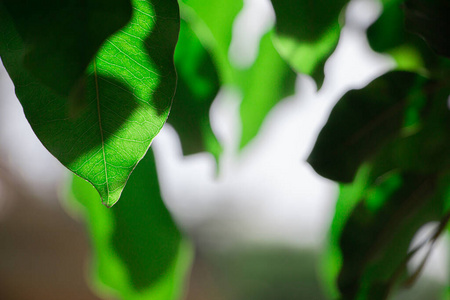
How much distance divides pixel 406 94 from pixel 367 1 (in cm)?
16

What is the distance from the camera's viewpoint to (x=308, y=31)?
0.32 m

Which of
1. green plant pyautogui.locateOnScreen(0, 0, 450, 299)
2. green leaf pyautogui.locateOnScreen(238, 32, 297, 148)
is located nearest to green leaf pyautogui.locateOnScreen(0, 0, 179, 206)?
green plant pyautogui.locateOnScreen(0, 0, 450, 299)

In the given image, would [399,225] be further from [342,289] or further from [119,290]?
[119,290]

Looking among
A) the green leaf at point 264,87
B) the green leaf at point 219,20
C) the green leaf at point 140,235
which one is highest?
the green leaf at point 219,20

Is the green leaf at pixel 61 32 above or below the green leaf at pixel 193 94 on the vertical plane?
above

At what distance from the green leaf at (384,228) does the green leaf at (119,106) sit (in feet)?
0.85

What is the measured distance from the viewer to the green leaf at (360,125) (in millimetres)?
370

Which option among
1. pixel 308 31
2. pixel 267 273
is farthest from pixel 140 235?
pixel 267 273

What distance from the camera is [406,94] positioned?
0.39m

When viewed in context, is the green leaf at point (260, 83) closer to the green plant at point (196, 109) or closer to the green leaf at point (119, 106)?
the green plant at point (196, 109)

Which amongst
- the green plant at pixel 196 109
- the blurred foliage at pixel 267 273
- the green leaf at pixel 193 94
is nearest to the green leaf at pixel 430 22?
the green plant at pixel 196 109

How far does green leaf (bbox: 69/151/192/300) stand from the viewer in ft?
1.36

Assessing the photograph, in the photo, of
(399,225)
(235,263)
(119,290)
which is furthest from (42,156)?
(399,225)

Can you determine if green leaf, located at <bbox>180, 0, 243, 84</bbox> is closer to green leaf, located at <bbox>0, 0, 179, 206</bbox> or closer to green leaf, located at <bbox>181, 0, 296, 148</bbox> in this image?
green leaf, located at <bbox>181, 0, 296, 148</bbox>
